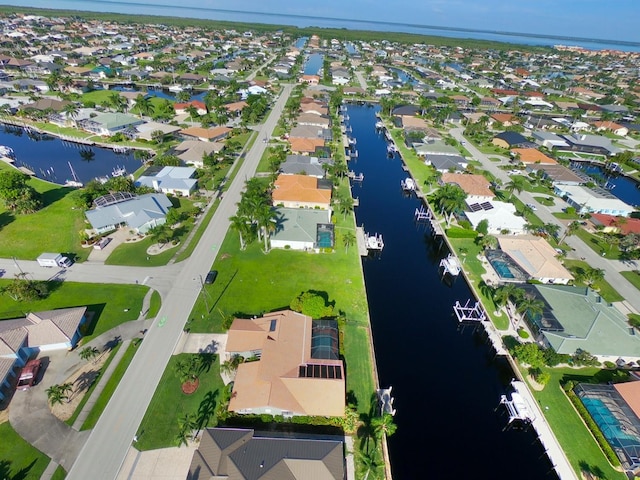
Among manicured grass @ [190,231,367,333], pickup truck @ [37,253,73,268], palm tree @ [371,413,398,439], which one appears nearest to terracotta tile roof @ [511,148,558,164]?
manicured grass @ [190,231,367,333]

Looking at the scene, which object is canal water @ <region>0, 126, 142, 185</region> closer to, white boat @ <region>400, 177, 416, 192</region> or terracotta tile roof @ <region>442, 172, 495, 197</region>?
white boat @ <region>400, 177, 416, 192</region>

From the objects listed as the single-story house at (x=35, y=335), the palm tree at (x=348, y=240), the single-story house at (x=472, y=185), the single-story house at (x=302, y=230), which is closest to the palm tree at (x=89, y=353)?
the single-story house at (x=35, y=335)

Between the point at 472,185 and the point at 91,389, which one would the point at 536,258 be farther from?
the point at 91,389

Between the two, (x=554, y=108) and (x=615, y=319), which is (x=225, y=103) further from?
(x=554, y=108)

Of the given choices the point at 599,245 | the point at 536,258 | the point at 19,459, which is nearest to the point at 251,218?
the point at 19,459

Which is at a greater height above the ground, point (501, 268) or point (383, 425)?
point (383, 425)
